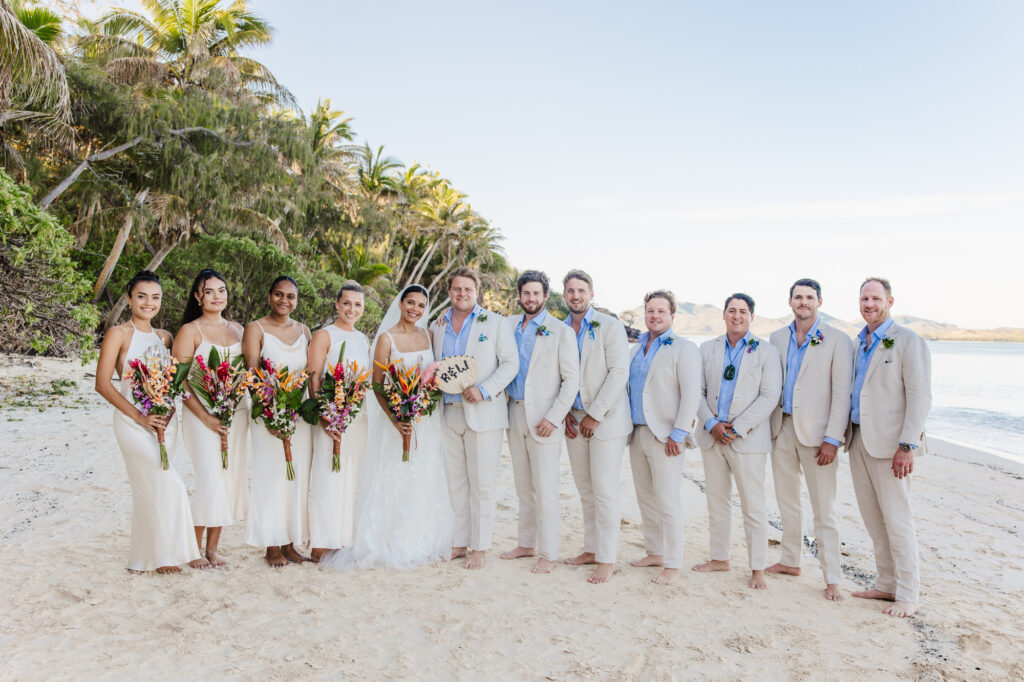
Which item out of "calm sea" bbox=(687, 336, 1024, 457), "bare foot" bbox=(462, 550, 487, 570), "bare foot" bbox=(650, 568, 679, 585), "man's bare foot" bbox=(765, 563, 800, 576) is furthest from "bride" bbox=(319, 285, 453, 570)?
"calm sea" bbox=(687, 336, 1024, 457)

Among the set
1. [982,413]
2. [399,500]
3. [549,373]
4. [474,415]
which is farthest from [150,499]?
[982,413]

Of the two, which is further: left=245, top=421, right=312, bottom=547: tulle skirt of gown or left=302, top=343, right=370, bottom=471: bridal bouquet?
left=245, top=421, right=312, bottom=547: tulle skirt of gown

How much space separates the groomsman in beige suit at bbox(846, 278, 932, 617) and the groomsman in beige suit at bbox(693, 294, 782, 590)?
63 cm

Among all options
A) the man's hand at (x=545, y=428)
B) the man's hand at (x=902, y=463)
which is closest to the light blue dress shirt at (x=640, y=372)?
the man's hand at (x=545, y=428)

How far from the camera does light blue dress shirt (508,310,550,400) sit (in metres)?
5.26

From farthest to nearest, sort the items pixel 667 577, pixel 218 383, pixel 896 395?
pixel 667 577 < pixel 218 383 < pixel 896 395

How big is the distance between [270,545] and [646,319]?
3438mm

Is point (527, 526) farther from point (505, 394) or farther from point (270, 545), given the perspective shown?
point (270, 545)

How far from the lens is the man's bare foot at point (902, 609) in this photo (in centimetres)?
440

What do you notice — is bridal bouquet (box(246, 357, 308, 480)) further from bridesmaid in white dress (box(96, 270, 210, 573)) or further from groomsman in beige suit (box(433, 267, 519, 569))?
groomsman in beige suit (box(433, 267, 519, 569))

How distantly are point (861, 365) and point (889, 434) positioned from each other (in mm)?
539

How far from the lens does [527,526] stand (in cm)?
552

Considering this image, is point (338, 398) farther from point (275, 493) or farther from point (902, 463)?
point (902, 463)

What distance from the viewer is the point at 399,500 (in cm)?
522
